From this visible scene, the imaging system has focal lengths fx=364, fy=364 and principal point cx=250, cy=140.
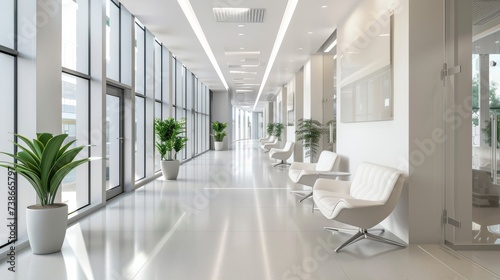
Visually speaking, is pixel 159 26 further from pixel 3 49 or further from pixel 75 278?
pixel 75 278

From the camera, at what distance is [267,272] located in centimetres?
315

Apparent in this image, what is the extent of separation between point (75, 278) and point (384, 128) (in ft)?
12.4

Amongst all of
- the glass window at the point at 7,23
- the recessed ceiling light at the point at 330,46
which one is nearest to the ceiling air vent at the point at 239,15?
the recessed ceiling light at the point at 330,46

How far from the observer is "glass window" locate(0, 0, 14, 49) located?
12.3ft

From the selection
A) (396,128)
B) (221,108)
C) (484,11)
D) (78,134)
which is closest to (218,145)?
(221,108)

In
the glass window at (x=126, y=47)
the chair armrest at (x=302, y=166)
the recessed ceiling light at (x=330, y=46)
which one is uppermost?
the recessed ceiling light at (x=330, y=46)

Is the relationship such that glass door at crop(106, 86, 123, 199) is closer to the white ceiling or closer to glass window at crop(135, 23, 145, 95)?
glass window at crop(135, 23, 145, 95)

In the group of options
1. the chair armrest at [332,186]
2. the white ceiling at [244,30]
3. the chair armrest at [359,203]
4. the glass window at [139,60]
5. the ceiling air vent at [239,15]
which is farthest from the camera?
the glass window at [139,60]

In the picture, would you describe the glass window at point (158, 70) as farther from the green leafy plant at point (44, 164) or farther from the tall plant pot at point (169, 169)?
the green leafy plant at point (44, 164)

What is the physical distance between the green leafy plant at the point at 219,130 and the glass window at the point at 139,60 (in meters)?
11.4

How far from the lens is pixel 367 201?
3.80 metres

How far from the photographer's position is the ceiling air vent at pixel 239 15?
22.2 ft

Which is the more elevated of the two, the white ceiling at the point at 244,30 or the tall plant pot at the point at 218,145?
the white ceiling at the point at 244,30

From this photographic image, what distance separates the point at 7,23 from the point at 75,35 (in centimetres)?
166
